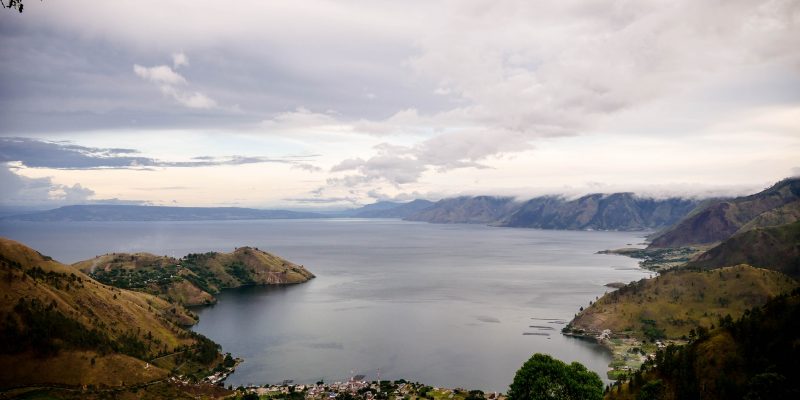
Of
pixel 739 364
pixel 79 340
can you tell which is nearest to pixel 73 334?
pixel 79 340

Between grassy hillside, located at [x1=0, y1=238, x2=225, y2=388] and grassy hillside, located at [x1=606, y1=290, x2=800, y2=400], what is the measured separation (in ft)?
363

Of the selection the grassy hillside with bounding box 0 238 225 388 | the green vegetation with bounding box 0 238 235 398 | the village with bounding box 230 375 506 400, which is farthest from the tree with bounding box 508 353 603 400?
the grassy hillside with bounding box 0 238 225 388

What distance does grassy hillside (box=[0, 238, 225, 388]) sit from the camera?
A: 11512 cm

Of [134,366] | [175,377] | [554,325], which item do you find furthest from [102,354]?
[554,325]

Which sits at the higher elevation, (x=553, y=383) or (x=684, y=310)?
(x=553, y=383)

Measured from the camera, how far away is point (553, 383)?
98312 mm

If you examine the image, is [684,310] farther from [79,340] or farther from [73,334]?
[73,334]

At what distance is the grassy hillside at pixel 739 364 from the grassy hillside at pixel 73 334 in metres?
111

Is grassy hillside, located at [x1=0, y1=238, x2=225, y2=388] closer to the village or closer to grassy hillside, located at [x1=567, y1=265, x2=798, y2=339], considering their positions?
the village

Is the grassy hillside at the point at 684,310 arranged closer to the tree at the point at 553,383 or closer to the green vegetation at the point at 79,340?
the tree at the point at 553,383

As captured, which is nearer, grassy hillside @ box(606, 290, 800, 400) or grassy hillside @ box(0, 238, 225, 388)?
grassy hillside @ box(606, 290, 800, 400)

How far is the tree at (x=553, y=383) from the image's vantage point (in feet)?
318

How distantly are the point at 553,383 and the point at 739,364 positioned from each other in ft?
100

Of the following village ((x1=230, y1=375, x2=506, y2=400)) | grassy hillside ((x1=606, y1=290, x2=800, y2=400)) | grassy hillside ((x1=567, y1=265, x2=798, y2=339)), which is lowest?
village ((x1=230, y1=375, x2=506, y2=400))
